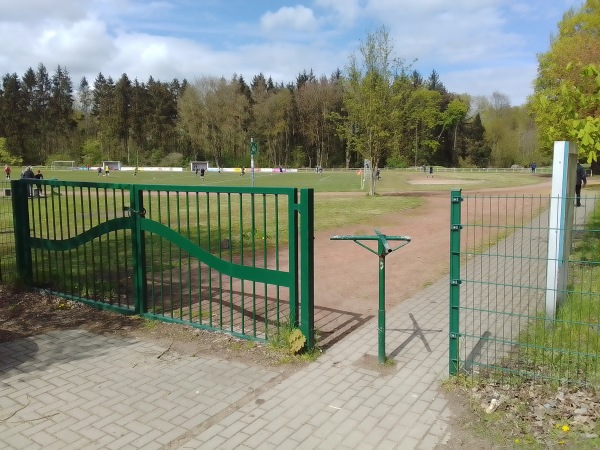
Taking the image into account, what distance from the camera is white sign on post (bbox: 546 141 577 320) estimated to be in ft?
17.8

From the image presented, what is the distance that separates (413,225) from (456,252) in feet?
39.5

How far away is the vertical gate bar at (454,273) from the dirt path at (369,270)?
6.80 ft

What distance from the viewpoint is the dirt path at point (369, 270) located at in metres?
7.00

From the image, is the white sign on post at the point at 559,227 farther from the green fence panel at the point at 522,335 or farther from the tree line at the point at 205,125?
the tree line at the point at 205,125

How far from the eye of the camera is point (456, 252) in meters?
4.01

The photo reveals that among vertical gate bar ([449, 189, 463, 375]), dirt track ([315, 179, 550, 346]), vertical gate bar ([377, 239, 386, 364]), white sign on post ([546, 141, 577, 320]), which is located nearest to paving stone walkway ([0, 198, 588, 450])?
vertical gate bar ([377, 239, 386, 364])

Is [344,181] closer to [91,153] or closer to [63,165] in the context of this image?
[63,165]

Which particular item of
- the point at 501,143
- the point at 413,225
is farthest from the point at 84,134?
the point at 413,225

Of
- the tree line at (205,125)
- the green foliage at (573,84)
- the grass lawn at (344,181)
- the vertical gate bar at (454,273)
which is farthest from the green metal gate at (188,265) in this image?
the tree line at (205,125)

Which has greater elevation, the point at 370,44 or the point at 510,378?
the point at 370,44

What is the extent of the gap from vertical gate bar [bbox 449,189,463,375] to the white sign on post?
5.58ft

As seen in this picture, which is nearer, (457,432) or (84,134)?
(457,432)

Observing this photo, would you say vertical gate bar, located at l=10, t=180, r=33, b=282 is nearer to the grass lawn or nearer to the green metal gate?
the green metal gate

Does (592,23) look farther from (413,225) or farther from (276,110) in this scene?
(276,110)
